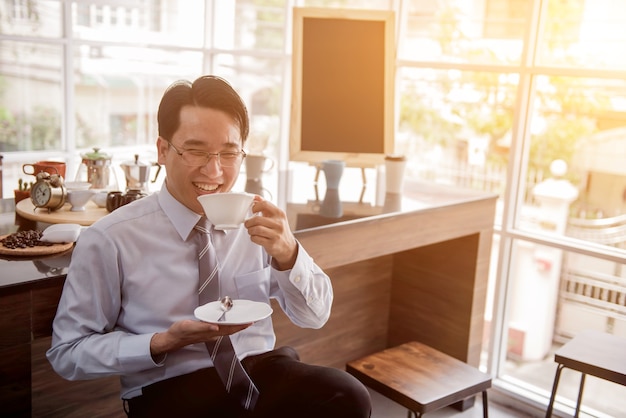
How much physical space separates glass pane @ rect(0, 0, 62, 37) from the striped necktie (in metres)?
2.26

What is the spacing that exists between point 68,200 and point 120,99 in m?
6.07

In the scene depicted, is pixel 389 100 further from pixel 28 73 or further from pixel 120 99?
pixel 120 99

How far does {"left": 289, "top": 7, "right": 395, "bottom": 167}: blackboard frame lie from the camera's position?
281cm

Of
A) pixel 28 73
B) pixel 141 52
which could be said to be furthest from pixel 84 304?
pixel 141 52

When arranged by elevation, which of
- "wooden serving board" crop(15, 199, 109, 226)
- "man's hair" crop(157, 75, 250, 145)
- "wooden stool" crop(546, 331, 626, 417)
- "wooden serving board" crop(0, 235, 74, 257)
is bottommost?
"wooden stool" crop(546, 331, 626, 417)

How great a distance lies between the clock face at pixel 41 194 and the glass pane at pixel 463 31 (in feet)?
6.54

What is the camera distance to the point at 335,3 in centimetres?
470

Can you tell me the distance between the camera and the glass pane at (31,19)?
334 cm

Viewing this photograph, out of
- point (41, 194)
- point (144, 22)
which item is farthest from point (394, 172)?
point (144, 22)

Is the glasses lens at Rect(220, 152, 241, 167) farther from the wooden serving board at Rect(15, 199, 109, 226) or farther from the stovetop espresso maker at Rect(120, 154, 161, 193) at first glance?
the stovetop espresso maker at Rect(120, 154, 161, 193)

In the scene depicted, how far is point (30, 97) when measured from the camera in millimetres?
4117

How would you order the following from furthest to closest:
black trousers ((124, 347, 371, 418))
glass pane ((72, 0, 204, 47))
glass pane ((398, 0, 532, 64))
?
glass pane ((72, 0, 204, 47)) < glass pane ((398, 0, 532, 64)) < black trousers ((124, 347, 371, 418))

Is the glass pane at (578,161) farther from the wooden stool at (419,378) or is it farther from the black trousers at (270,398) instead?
the black trousers at (270,398)

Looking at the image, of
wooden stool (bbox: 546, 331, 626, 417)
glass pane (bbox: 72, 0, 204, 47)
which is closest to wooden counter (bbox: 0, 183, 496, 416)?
wooden stool (bbox: 546, 331, 626, 417)
